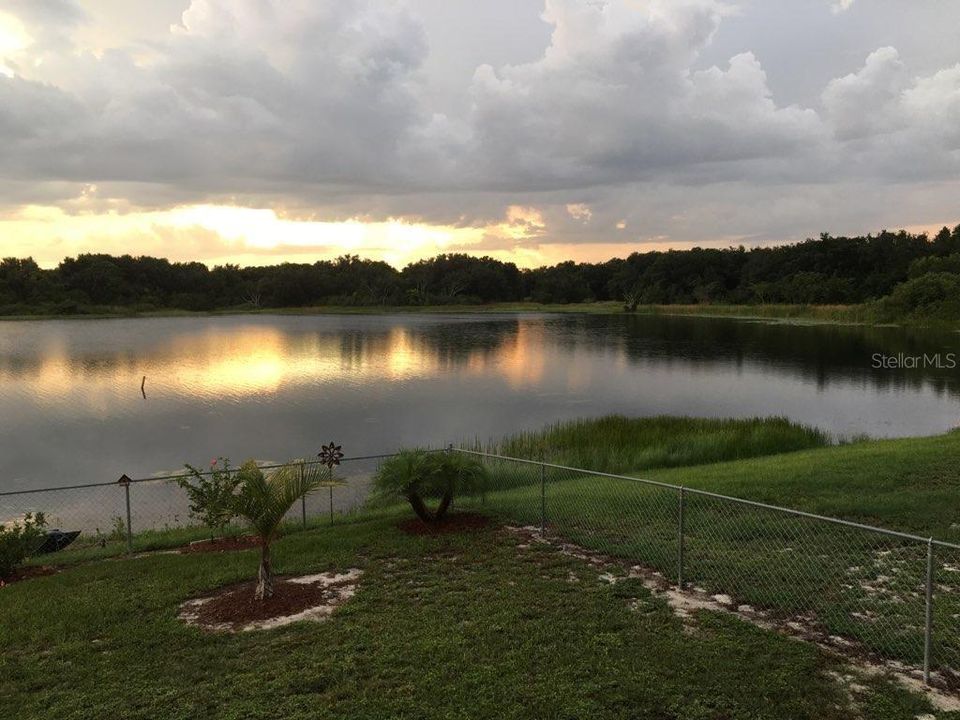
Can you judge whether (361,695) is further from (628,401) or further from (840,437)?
(628,401)

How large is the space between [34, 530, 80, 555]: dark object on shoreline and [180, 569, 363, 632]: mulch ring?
6.27 m

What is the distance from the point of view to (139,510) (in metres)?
17.2

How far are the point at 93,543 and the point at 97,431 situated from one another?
51.6ft

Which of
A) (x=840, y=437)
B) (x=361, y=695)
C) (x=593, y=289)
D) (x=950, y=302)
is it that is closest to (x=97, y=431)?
(x=361, y=695)

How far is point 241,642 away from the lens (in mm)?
7457

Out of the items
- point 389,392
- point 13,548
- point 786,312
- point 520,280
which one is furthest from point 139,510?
point 520,280

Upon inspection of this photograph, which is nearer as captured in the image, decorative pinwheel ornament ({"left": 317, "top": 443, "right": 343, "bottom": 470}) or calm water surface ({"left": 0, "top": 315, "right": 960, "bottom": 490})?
decorative pinwheel ornament ({"left": 317, "top": 443, "right": 343, "bottom": 470})

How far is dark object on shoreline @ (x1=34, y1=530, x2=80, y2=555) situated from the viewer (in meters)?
13.1

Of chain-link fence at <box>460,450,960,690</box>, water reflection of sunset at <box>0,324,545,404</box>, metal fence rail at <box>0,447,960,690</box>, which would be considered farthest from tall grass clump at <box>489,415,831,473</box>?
water reflection of sunset at <box>0,324,545,404</box>

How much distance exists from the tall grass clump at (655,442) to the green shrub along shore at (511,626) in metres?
6.60

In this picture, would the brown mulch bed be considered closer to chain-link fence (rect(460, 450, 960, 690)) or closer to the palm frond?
the palm frond

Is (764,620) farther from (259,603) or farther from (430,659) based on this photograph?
(259,603)

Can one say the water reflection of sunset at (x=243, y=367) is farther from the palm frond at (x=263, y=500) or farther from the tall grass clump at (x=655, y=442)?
the palm frond at (x=263, y=500)

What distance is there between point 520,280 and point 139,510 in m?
172
